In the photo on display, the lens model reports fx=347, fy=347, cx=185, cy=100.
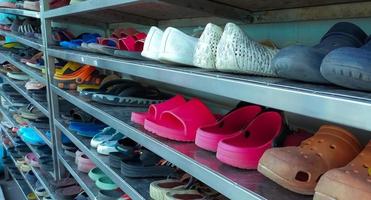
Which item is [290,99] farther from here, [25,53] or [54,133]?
[25,53]

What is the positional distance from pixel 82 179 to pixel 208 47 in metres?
1.01

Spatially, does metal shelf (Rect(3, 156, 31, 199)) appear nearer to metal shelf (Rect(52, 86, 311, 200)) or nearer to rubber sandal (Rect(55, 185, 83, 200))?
rubber sandal (Rect(55, 185, 83, 200))

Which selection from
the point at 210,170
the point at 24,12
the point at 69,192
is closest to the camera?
the point at 210,170

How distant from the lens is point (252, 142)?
738 millimetres

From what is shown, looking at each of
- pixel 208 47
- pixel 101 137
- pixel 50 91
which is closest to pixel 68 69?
pixel 50 91

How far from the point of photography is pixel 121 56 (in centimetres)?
107

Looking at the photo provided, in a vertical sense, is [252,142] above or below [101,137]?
above

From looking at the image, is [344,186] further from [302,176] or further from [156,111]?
[156,111]

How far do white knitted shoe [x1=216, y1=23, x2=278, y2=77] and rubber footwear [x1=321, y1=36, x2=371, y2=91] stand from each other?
0.17m

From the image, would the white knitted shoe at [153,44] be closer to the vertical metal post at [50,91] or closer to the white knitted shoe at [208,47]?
the white knitted shoe at [208,47]

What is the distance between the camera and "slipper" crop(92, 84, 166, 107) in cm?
127

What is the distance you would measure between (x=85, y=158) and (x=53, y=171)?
2.13ft

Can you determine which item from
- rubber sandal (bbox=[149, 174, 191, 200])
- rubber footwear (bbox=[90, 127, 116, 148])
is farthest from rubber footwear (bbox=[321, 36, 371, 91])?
rubber footwear (bbox=[90, 127, 116, 148])

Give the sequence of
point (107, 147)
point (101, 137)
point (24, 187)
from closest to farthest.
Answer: point (107, 147), point (101, 137), point (24, 187)
